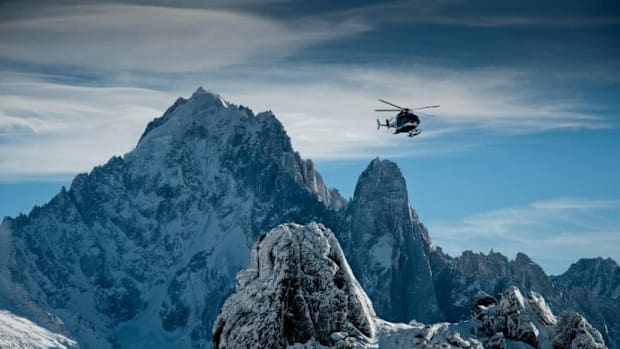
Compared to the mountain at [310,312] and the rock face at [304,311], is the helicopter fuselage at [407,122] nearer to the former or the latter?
the mountain at [310,312]

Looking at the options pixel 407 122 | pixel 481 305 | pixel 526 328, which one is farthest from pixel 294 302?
pixel 407 122

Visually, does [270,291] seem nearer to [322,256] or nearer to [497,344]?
[322,256]

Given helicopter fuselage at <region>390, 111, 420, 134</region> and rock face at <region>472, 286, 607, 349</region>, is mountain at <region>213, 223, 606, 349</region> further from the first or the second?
helicopter fuselage at <region>390, 111, 420, 134</region>

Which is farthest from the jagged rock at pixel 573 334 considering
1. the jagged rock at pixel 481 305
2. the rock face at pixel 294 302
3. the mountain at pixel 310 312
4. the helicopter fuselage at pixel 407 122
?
the helicopter fuselage at pixel 407 122

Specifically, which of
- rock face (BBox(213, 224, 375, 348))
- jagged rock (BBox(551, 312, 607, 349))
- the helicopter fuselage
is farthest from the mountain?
the helicopter fuselage

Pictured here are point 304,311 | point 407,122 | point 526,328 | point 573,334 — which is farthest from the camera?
point 407,122

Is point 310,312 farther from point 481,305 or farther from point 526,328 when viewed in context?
point 481,305

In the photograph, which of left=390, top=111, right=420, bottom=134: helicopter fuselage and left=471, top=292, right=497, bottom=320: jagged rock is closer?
left=471, top=292, right=497, bottom=320: jagged rock
